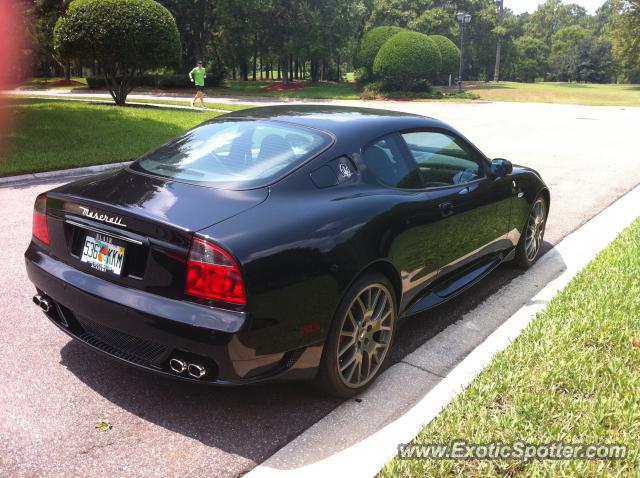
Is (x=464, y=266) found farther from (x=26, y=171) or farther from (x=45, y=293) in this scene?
(x=26, y=171)

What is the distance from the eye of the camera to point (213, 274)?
271 centimetres

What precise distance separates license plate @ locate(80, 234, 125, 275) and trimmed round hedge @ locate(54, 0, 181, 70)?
18.2 meters

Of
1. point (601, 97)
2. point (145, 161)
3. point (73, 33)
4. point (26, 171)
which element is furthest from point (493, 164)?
point (601, 97)

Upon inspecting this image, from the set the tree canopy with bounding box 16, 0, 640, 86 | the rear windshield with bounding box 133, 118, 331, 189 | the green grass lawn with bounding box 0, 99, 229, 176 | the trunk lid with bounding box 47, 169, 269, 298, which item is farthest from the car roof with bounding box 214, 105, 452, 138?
the tree canopy with bounding box 16, 0, 640, 86

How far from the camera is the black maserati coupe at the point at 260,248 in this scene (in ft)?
8.99

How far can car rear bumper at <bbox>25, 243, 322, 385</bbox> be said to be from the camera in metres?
2.69

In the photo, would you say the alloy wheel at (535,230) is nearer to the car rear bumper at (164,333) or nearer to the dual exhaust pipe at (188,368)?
the car rear bumper at (164,333)

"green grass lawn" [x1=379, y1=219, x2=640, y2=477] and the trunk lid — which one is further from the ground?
the trunk lid

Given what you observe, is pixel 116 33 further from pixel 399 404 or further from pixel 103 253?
pixel 399 404

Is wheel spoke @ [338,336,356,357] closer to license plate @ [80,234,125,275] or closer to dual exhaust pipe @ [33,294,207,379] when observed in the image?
dual exhaust pipe @ [33,294,207,379]

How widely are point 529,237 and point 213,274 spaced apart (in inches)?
148

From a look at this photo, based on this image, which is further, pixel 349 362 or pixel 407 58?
pixel 407 58

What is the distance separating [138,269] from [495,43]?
6816cm

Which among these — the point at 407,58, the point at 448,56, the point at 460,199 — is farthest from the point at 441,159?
the point at 448,56
